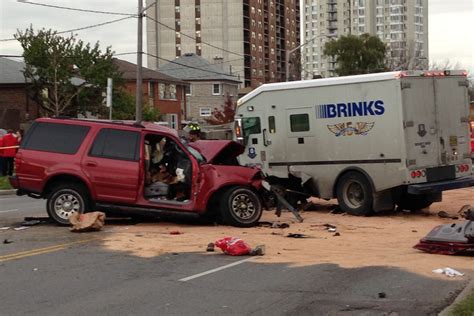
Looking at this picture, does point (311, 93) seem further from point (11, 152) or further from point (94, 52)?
point (94, 52)

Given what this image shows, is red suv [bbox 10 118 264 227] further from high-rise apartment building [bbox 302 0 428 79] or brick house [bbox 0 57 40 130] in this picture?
high-rise apartment building [bbox 302 0 428 79]

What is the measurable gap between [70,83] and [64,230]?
3708 centimetres

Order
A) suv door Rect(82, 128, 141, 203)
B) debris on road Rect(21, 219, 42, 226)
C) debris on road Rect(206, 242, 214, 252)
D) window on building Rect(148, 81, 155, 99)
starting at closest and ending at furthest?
debris on road Rect(206, 242, 214, 252), suv door Rect(82, 128, 141, 203), debris on road Rect(21, 219, 42, 226), window on building Rect(148, 81, 155, 99)

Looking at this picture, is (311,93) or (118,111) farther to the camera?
(118,111)

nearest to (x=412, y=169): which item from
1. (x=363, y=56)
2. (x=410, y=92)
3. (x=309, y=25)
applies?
(x=410, y=92)

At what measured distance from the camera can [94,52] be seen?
159 feet

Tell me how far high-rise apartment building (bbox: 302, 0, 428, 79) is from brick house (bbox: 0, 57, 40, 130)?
79891 millimetres

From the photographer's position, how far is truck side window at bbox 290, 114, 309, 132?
14.9 meters

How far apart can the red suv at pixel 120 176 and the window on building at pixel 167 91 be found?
2083 inches

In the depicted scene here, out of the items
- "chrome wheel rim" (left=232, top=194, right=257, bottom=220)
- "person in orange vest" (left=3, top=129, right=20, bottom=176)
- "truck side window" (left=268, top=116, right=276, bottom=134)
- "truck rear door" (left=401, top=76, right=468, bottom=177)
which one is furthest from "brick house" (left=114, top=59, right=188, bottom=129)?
"chrome wheel rim" (left=232, top=194, right=257, bottom=220)

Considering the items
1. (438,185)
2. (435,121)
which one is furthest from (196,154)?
(435,121)

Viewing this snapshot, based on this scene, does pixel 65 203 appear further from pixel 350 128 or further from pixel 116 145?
pixel 350 128

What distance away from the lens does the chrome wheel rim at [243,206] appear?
40.1 ft

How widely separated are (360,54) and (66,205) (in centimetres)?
6034
